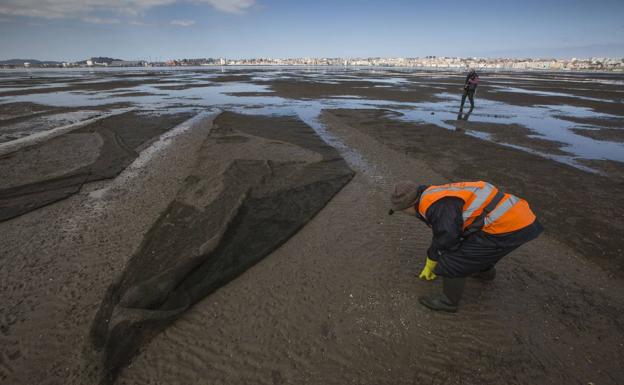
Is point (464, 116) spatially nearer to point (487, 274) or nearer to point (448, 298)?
point (487, 274)

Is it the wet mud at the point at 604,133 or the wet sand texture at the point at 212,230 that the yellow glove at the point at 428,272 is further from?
the wet mud at the point at 604,133

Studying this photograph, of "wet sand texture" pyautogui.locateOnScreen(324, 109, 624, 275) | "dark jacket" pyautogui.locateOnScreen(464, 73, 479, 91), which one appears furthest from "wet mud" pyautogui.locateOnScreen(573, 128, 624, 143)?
"dark jacket" pyautogui.locateOnScreen(464, 73, 479, 91)

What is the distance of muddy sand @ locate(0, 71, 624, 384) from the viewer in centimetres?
268

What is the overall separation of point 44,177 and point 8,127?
8.07m

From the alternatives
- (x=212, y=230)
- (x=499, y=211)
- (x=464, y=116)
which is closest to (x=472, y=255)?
(x=499, y=211)

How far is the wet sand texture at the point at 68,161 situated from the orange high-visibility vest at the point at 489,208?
6737 mm

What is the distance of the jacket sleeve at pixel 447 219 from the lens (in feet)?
8.86

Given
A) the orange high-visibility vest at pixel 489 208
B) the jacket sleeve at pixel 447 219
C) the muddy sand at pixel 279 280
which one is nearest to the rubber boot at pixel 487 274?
the muddy sand at pixel 279 280

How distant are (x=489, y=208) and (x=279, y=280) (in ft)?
7.94

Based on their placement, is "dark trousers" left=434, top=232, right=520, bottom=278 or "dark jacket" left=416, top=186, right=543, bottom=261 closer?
"dark jacket" left=416, top=186, right=543, bottom=261

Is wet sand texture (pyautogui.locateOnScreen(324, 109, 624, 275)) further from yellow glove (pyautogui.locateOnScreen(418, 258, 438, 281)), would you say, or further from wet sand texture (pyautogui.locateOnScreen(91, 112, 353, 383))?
wet sand texture (pyautogui.locateOnScreen(91, 112, 353, 383))

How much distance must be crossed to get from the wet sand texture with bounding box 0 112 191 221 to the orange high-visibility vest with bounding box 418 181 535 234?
6737mm

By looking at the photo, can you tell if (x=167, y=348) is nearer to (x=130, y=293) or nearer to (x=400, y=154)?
(x=130, y=293)

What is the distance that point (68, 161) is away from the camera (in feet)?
25.5
